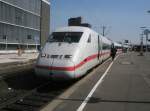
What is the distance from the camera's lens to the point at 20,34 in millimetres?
74000

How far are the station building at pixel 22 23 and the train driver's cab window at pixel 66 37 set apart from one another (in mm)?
48099

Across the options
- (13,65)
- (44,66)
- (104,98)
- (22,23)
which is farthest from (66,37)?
(22,23)

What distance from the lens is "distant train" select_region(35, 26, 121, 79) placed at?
13.7 meters

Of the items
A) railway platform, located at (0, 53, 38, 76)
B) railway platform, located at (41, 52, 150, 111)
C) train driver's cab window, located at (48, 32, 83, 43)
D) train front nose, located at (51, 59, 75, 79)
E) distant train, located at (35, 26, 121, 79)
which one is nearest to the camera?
railway platform, located at (41, 52, 150, 111)

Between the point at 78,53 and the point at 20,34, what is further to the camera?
the point at 20,34

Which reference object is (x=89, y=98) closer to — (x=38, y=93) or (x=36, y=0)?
(x=38, y=93)

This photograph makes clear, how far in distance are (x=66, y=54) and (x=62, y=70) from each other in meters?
1.02

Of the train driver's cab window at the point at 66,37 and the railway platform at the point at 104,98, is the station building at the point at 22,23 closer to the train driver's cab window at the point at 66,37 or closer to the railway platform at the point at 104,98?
the train driver's cab window at the point at 66,37

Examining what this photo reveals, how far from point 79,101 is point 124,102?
1.43 m

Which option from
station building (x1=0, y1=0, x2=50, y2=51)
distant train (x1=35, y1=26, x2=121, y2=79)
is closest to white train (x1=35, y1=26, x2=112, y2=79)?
distant train (x1=35, y1=26, x2=121, y2=79)

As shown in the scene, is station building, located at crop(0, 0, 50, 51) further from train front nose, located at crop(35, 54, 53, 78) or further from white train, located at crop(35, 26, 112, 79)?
train front nose, located at crop(35, 54, 53, 78)

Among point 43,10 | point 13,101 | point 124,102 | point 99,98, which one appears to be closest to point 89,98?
point 99,98

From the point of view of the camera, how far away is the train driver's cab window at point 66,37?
1587cm

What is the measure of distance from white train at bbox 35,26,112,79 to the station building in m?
48.1
